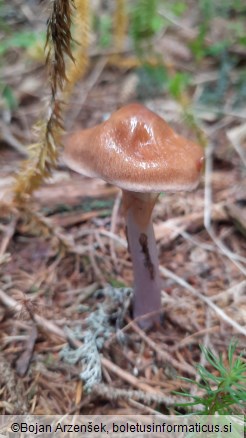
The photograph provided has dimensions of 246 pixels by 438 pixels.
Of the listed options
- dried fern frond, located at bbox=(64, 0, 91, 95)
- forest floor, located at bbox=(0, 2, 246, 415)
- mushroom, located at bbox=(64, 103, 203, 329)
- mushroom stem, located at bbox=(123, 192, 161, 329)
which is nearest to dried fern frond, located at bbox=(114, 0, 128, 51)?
forest floor, located at bbox=(0, 2, 246, 415)

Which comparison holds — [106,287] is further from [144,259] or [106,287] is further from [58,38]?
[58,38]

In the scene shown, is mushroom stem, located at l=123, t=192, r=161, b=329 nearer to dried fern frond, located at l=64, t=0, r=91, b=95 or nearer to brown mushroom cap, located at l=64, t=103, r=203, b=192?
brown mushroom cap, located at l=64, t=103, r=203, b=192

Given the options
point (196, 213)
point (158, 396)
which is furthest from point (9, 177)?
point (158, 396)

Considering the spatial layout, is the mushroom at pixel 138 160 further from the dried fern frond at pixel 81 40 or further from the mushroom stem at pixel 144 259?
the dried fern frond at pixel 81 40

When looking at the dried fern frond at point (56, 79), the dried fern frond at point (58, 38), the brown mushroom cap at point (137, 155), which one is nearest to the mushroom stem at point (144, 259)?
the brown mushroom cap at point (137, 155)

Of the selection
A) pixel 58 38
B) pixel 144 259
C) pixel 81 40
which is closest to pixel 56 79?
pixel 58 38

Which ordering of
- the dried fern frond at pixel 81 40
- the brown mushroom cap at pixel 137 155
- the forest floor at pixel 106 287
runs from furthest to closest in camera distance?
the dried fern frond at pixel 81 40
the forest floor at pixel 106 287
the brown mushroom cap at pixel 137 155
